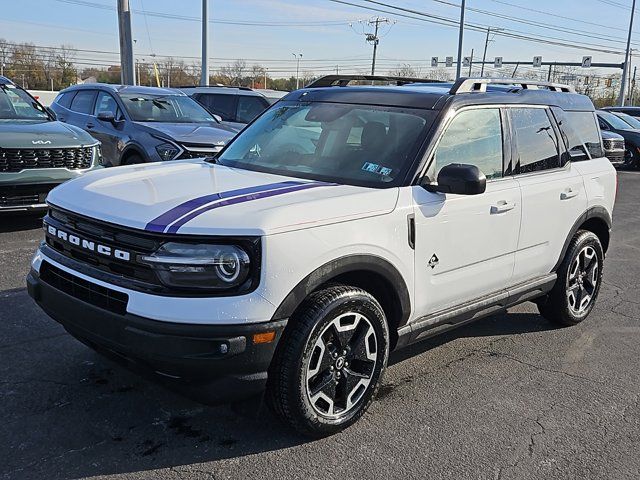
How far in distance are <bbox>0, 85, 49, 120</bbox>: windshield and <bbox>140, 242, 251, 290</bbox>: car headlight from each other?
20.8 ft

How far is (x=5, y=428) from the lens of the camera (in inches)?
128

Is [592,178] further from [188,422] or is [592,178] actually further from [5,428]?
[5,428]

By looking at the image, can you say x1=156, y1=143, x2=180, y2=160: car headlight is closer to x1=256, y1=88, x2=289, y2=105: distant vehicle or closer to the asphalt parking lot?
the asphalt parking lot

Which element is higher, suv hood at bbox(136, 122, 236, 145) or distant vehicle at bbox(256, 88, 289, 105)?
distant vehicle at bbox(256, 88, 289, 105)

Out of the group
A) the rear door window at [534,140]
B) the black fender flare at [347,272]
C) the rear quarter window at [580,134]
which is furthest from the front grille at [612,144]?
the black fender flare at [347,272]

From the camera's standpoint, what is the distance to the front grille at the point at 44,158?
7.09 m

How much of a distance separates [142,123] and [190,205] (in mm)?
6829

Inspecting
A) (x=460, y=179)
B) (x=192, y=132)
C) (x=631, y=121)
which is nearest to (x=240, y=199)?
(x=460, y=179)

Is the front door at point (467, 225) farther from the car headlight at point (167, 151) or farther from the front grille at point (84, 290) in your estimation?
the car headlight at point (167, 151)

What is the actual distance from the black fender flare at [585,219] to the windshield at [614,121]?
1468cm

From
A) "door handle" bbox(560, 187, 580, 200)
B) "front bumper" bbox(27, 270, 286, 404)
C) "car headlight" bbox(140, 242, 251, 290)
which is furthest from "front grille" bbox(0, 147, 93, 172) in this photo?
"door handle" bbox(560, 187, 580, 200)

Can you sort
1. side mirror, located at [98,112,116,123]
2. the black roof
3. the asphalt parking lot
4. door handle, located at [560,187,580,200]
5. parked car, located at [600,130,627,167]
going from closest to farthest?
the asphalt parking lot → the black roof → door handle, located at [560,187,580,200] → side mirror, located at [98,112,116,123] → parked car, located at [600,130,627,167]

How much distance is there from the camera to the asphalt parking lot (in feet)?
10.1

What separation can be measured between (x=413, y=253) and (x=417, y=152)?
2.02 ft
